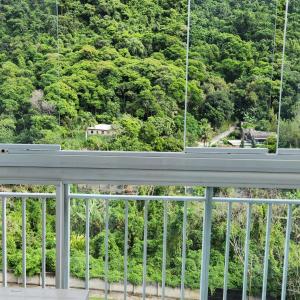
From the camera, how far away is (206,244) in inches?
119

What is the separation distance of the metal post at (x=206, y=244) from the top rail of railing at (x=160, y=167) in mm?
118

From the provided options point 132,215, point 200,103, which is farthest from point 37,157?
point 200,103

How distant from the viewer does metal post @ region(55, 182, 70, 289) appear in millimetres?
2971

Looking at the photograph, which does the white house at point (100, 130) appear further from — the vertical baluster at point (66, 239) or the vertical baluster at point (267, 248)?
the vertical baluster at point (267, 248)

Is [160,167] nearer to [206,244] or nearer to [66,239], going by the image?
[206,244]

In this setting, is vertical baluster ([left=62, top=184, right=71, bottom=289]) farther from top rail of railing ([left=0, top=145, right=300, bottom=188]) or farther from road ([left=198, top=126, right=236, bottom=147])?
road ([left=198, top=126, right=236, bottom=147])

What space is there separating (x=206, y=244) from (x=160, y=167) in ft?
1.81

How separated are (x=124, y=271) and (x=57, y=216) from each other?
54cm

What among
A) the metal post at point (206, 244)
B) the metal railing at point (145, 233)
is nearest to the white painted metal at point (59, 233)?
the metal railing at point (145, 233)

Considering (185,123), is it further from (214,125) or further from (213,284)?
(213,284)

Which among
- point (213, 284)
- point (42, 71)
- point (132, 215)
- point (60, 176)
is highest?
point (42, 71)

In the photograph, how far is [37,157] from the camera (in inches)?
115

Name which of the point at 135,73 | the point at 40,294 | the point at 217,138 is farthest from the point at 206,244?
the point at 40,294

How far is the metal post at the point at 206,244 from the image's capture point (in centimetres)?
298
